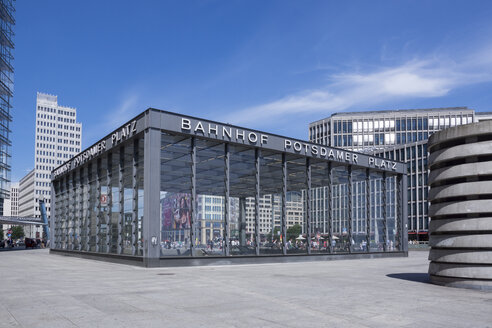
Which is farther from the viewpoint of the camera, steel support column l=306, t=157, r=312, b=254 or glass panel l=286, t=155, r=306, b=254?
glass panel l=286, t=155, r=306, b=254

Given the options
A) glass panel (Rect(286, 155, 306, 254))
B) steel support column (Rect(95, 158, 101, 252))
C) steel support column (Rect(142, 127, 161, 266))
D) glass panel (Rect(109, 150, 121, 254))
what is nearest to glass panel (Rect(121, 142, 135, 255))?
glass panel (Rect(109, 150, 121, 254))

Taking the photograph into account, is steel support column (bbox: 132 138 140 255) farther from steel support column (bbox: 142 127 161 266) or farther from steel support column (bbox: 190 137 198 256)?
steel support column (bbox: 190 137 198 256)

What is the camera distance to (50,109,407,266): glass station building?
3045 centimetres

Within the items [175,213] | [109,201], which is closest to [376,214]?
[175,213]

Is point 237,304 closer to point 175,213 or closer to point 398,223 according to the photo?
point 175,213

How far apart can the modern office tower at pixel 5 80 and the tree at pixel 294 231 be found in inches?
2376

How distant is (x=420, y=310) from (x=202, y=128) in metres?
21.6

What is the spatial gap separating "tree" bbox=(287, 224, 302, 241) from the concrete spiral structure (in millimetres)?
22885

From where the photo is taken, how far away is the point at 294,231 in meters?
43.7

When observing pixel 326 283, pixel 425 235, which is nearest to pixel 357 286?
pixel 326 283

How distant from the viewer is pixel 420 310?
12.2 m

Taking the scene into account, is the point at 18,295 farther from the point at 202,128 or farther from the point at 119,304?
the point at 202,128

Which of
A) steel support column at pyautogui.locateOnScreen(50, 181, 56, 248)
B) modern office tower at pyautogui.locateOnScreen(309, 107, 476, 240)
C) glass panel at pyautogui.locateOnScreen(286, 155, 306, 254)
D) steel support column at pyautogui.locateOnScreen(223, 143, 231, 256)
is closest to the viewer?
steel support column at pyautogui.locateOnScreen(223, 143, 231, 256)

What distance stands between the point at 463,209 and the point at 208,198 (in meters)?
20.7
